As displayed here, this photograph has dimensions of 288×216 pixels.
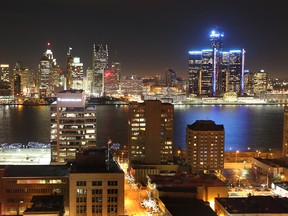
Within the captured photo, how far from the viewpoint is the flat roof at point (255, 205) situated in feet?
32.4

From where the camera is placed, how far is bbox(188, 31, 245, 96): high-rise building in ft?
242

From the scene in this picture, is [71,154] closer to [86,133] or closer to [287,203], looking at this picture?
[86,133]

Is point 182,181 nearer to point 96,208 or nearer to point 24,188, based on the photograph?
point 96,208

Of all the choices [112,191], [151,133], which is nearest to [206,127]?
[151,133]

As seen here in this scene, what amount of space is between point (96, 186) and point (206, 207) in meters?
2.58

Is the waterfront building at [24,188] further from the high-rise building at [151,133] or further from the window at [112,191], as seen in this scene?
the high-rise building at [151,133]

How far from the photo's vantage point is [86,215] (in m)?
9.67

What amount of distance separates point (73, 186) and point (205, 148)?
27.1ft

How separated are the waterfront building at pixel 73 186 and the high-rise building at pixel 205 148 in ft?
19.7

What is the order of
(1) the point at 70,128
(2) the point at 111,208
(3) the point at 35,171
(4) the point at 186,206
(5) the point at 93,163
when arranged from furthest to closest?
(1) the point at 70,128
(3) the point at 35,171
(5) the point at 93,163
(4) the point at 186,206
(2) the point at 111,208

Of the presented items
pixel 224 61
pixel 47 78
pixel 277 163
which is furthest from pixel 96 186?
pixel 224 61

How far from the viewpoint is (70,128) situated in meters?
16.4

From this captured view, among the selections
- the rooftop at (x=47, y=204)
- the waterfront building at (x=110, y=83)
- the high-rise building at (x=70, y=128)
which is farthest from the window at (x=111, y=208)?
the waterfront building at (x=110, y=83)

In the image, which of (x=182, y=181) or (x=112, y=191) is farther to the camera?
(x=182, y=181)
